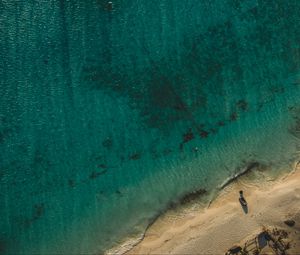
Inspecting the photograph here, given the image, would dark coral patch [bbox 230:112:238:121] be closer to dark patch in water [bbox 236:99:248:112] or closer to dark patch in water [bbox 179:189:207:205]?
dark patch in water [bbox 236:99:248:112]

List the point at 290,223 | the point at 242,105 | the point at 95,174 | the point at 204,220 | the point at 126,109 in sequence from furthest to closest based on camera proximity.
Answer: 1. the point at 242,105
2. the point at 126,109
3. the point at 95,174
4. the point at 204,220
5. the point at 290,223

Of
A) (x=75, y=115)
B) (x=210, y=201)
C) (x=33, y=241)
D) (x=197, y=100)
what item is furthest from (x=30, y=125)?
(x=210, y=201)

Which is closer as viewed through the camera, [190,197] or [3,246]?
[3,246]

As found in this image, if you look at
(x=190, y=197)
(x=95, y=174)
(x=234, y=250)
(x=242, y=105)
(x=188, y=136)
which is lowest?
(x=234, y=250)

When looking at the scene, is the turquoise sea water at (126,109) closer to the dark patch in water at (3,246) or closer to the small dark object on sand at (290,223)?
the dark patch in water at (3,246)

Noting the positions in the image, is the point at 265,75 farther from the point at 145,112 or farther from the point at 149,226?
the point at 149,226

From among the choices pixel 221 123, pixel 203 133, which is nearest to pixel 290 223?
pixel 221 123

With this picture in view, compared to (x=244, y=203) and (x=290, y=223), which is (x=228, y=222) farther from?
(x=290, y=223)
